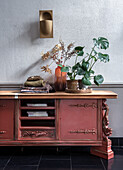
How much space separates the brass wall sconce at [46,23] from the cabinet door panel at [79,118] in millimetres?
1078

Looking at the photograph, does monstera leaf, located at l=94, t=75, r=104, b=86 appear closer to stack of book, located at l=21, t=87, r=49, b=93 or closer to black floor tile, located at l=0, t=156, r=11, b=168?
stack of book, located at l=21, t=87, r=49, b=93

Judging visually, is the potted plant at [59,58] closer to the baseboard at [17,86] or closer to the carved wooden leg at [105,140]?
the baseboard at [17,86]

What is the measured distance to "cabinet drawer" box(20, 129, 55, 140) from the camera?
277 centimetres

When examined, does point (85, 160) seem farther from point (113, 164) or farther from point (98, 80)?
point (98, 80)

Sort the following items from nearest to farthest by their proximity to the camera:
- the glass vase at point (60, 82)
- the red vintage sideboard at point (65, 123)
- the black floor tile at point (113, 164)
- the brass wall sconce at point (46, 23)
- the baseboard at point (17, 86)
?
the black floor tile at point (113, 164) → the red vintage sideboard at point (65, 123) → the glass vase at point (60, 82) → the brass wall sconce at point (46, 23) → the baseboard at point (17, 86)

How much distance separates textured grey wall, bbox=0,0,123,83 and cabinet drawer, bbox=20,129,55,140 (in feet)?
2.88

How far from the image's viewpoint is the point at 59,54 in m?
3.25

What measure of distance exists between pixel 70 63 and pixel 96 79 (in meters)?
0.61

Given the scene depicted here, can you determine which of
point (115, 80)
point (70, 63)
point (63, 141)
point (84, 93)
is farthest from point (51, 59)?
point (63, 141)

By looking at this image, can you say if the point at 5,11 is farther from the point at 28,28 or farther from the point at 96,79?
the point at 96,79

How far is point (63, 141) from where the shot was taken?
277 cm

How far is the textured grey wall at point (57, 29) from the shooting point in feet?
10.6

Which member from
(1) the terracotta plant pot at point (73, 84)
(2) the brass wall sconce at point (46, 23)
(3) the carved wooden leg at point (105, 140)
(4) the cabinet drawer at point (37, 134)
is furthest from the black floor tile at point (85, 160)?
(2) the brass wall sconce at point (46, 23)

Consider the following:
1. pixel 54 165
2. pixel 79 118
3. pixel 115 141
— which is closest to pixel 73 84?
pixel 79 118
